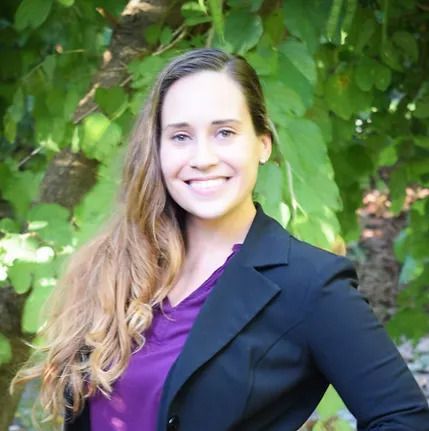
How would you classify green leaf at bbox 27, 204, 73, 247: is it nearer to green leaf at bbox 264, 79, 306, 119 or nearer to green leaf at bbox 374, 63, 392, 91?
green leaf at bbox 264, 79, 306, 119

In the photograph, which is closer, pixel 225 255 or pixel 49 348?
pixel 225 255

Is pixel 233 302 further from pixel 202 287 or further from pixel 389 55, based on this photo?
pixel 389 55

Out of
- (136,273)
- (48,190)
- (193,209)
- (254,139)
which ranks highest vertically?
(254,139)

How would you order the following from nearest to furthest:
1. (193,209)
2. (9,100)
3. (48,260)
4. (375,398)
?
(375,398) < (193,209) < (48,260) < (9,100)

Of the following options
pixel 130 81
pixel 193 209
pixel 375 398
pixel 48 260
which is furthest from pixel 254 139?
pixel 130 81

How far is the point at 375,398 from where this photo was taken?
4.75ft

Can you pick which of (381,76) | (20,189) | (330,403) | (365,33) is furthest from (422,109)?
(330,403)

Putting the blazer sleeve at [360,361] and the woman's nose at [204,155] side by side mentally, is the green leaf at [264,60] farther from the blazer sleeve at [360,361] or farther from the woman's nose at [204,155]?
the blazer sleeve at [360,361]

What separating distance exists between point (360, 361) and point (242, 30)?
0.93 m

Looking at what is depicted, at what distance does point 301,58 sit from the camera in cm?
214

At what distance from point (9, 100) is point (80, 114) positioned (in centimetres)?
51

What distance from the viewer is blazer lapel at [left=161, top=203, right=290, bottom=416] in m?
1.52

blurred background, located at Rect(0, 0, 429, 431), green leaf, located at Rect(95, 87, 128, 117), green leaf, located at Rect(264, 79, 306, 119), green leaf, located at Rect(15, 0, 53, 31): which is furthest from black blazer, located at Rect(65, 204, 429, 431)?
green leaf, located at Rect(15, 0, 53, 31)

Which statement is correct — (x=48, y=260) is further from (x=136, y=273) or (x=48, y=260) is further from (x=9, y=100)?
(x=9, y=100)
